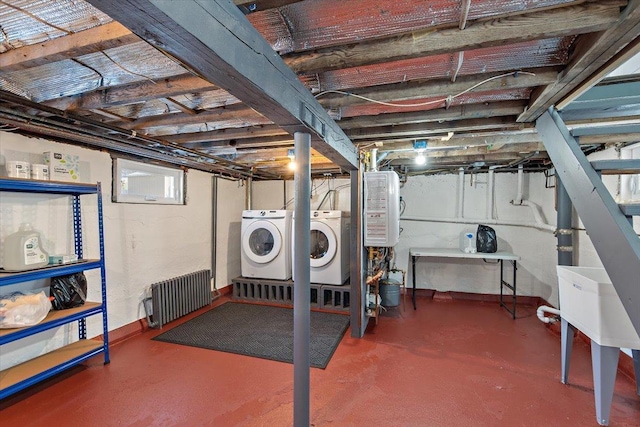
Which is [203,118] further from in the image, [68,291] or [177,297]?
[177,297]

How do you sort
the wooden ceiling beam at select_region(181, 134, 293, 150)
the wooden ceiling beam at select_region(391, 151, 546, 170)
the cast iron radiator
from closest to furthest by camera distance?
1. the wooden ceiling beam at select_region(181, 134, 293, 150)
2. the cast iron radiator
3. the wooden ceiling beam at select_region(391, 151, 546, 170)

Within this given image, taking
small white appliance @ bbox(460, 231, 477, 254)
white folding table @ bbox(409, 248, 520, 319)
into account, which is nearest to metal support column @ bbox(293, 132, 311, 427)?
white folding table @ bbox(409, 248, 520, 319)

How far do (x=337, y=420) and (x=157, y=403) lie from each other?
1.29m

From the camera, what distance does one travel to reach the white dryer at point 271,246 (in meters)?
4.14

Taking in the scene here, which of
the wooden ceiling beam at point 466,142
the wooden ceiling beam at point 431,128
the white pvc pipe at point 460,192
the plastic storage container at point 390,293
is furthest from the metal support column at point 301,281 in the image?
the white pvc pipe at point 460,192

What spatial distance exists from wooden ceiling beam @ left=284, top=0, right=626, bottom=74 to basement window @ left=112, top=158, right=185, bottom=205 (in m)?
2.62

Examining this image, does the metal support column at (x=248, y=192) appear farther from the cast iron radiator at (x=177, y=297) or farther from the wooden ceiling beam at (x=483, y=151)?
the wooden ceiling beam at (x=483, y=151)

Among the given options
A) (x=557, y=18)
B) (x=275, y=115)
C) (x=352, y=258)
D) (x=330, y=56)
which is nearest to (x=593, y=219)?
(x=557, y=18)

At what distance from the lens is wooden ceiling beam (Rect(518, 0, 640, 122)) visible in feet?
3.36

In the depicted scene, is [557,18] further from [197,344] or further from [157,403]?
[197,344]

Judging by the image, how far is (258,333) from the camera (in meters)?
3.10

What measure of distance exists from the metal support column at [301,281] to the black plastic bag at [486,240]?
351 centimetres

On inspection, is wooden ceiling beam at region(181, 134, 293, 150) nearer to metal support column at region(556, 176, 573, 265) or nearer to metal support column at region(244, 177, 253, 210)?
metal support column at region(244, 177, 253, 210)

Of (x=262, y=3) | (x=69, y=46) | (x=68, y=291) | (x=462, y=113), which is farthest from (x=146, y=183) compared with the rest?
(x=462, y=113)
